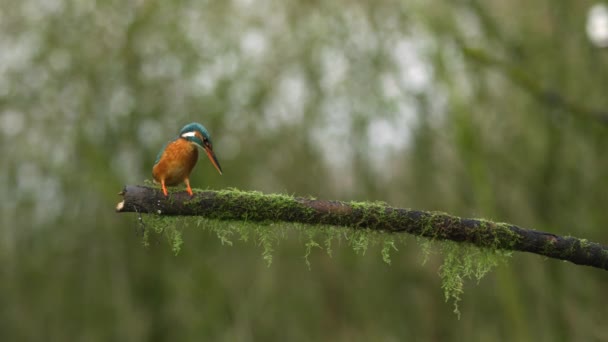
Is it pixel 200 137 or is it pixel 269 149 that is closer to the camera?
pixel 200 137

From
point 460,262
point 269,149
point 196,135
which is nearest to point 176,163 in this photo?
point 196,135

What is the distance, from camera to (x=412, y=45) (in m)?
6.82

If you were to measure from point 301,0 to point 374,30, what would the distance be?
36.7 inches

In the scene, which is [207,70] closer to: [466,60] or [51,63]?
[51,63]

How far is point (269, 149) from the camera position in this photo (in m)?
7.39

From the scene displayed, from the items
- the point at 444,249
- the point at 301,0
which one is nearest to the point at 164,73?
the point at 301,0

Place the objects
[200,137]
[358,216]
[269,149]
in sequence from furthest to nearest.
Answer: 1. [269,149]
2. [200,137]
3. [358,216]

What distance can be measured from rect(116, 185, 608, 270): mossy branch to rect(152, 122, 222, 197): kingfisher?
0.26 metres

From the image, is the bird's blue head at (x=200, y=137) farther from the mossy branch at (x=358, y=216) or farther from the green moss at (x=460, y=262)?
the green moss at (x=460, y=262)

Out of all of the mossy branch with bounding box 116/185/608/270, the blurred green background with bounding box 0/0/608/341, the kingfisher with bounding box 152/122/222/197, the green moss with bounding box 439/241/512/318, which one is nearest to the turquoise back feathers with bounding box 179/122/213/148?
the kingfisher with bounding box 152/122/222/197

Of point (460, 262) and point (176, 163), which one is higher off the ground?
point (176, 163)

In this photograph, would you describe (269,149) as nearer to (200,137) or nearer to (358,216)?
(200,137)

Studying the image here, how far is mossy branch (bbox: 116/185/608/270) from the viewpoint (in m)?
1.74

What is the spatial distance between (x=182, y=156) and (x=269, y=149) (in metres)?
5.21
